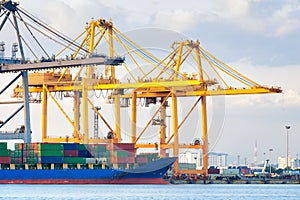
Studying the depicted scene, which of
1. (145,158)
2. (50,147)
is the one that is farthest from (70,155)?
(145,158)

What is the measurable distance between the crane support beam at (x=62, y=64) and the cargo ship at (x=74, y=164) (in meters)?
7.07

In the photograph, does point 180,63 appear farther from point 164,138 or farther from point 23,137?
point 23,137

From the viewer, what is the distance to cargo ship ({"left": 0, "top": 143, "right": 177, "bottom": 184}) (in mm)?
77062

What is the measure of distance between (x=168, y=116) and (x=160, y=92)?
136 inches

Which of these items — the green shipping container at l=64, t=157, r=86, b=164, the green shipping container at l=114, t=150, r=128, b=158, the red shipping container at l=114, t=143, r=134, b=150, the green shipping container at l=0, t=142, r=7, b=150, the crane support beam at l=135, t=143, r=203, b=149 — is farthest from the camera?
the crane support beam at l=135, t=143, r=203, b=149

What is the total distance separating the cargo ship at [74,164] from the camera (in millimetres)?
77062

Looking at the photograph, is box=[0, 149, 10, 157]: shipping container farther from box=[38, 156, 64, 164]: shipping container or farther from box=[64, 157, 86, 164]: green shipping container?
box=[64, 157, 86, 164]: green shipping container

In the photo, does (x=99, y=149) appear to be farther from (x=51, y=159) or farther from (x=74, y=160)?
(x=51, y=159)

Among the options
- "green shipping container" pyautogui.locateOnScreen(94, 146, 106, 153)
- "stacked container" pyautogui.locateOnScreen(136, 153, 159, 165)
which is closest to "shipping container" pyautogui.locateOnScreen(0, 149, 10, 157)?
"green shipping container" pyautogui.locateOnScreen(94, 146, 106, 153)

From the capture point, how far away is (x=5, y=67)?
73.2 m

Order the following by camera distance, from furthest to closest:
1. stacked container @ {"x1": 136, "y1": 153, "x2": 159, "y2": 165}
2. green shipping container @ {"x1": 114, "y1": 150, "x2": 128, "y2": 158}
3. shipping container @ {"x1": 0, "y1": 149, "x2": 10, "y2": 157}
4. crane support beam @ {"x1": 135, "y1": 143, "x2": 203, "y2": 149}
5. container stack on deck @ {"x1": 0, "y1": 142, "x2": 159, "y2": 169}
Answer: crane support beam @ {"x1": 135, "y1": 143, "x2": 203, "y2": 149}
stacked container @ {"x1": 136, "y1": 153, "x2": 159, "y2": 165}
green shipping container @ {"x1": 114, "y1": 150, "x2": 128, "y2": 158}
shipping container @ {"x1": 0, "y1": 149, "x2": 10, "y2": 157}
container stack on deck @ {"x1": 0, "y1": 142, "x2": 159, "y2": 169}

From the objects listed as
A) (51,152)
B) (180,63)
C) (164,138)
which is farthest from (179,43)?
(51,152)

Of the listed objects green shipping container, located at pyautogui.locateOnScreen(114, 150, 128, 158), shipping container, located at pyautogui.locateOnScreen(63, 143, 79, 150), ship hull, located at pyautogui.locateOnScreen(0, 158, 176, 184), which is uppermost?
shipping container, located at pyautogui.locateOnScreen(63, 143, 79, 150)

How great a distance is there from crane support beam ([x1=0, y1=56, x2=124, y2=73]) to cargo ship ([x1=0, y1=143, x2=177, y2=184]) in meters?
7.07
